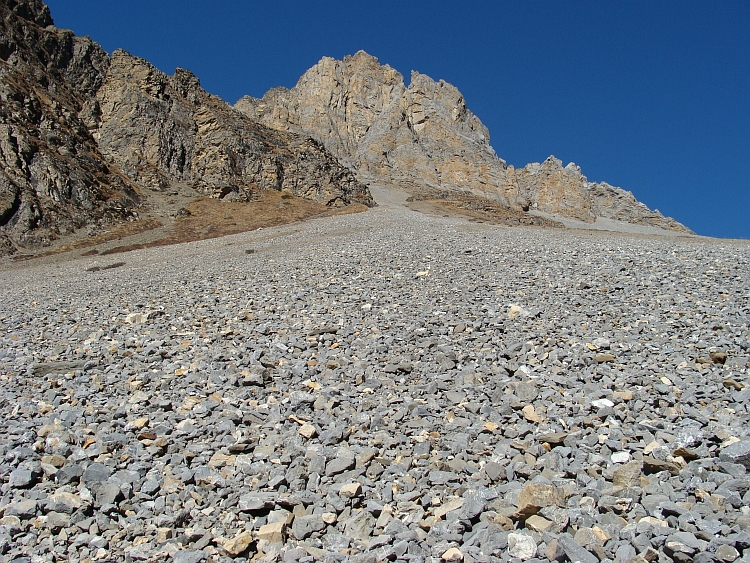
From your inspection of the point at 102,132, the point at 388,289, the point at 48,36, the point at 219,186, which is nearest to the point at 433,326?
the point at 388,289

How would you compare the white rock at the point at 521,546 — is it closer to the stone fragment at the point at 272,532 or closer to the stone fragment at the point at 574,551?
the stone fragment at the point at 574,551

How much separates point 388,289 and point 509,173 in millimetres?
101320

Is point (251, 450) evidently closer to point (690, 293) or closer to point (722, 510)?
point (722, 510)

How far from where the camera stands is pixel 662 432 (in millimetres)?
5426

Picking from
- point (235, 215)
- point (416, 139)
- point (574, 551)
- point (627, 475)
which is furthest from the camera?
point (416, 139)

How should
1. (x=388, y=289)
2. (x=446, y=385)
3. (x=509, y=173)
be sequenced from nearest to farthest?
(x=446, y=385) < (x=388, y=289) < (x=509, y=173)

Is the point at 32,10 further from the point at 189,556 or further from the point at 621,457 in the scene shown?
the point at 621,457

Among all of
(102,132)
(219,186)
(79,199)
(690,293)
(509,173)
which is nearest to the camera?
(690,293)

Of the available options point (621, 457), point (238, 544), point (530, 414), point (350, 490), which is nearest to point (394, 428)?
point (350, 490)

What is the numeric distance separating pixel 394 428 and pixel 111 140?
264 feet

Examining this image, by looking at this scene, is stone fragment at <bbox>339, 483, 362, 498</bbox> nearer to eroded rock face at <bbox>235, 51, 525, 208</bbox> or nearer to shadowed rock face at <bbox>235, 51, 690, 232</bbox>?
shadowed rock face at <bbox>235, 51, 690, 232</bbox>

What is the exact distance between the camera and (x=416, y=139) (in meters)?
123

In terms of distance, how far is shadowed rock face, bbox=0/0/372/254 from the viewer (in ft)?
170

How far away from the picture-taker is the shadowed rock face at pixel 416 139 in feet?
364
